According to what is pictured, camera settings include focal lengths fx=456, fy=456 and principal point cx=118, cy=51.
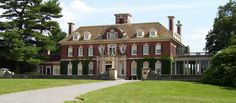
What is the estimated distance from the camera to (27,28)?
6531 centimetres

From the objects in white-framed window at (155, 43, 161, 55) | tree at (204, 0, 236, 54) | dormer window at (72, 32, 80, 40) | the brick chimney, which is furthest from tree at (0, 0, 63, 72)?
tree at (204, 0, 236, 54)

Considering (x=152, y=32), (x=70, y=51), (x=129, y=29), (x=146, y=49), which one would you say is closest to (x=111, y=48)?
(x=129, y=29)

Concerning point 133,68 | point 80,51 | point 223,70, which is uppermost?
point 80,51

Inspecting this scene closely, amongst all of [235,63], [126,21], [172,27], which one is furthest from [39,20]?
[235,63]

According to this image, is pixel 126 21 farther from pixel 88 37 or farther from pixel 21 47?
pixel 21 47

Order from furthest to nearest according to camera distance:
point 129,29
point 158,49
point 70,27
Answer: point 70,27
point 129,29
point 158,49

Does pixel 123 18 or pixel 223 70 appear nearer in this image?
pixel 223 70

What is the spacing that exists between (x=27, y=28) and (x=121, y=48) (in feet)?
45.1

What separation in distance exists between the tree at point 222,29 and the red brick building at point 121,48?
508cm

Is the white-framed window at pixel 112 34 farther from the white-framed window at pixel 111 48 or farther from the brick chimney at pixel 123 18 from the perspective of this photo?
the brick chimney at pixel 123 18

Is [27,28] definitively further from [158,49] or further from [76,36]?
[158,49]

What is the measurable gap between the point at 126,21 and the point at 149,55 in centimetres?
839

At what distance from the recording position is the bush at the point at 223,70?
4025cm

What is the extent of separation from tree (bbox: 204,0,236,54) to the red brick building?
508 cm
